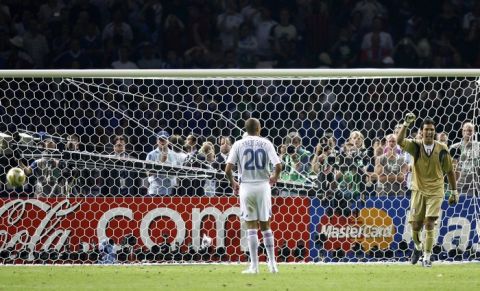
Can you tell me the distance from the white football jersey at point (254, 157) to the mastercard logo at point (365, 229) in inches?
104

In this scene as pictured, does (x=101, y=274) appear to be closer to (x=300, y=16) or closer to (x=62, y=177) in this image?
(x=62, y=177)

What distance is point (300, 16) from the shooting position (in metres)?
21.1

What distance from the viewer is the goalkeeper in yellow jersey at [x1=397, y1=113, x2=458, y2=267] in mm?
14078

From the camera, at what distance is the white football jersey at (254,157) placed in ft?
42.1

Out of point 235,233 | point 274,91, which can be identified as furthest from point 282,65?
point 235,233

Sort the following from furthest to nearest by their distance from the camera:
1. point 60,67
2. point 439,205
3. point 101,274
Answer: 1. point 60,67
2. point 439,205
3. point 101,274

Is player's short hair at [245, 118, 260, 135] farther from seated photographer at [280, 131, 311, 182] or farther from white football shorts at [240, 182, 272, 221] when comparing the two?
seated photographer at [280, 131, 311, 182]

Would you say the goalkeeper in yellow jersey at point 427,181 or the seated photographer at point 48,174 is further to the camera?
the seated photographer at point 48,174

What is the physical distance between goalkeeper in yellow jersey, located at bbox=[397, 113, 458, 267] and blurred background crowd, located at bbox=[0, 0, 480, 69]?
21.4 feet

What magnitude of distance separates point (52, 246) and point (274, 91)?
4.13m

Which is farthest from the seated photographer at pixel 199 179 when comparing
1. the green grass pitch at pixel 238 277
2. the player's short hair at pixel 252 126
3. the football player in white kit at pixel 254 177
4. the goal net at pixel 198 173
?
the player's short hair at pixel 252 126

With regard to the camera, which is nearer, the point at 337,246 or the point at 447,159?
the point at 447,159

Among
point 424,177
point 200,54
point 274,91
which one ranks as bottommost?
point 424,177

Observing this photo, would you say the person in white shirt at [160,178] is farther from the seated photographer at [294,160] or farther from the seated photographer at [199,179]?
the seated photographer at [294,160]
